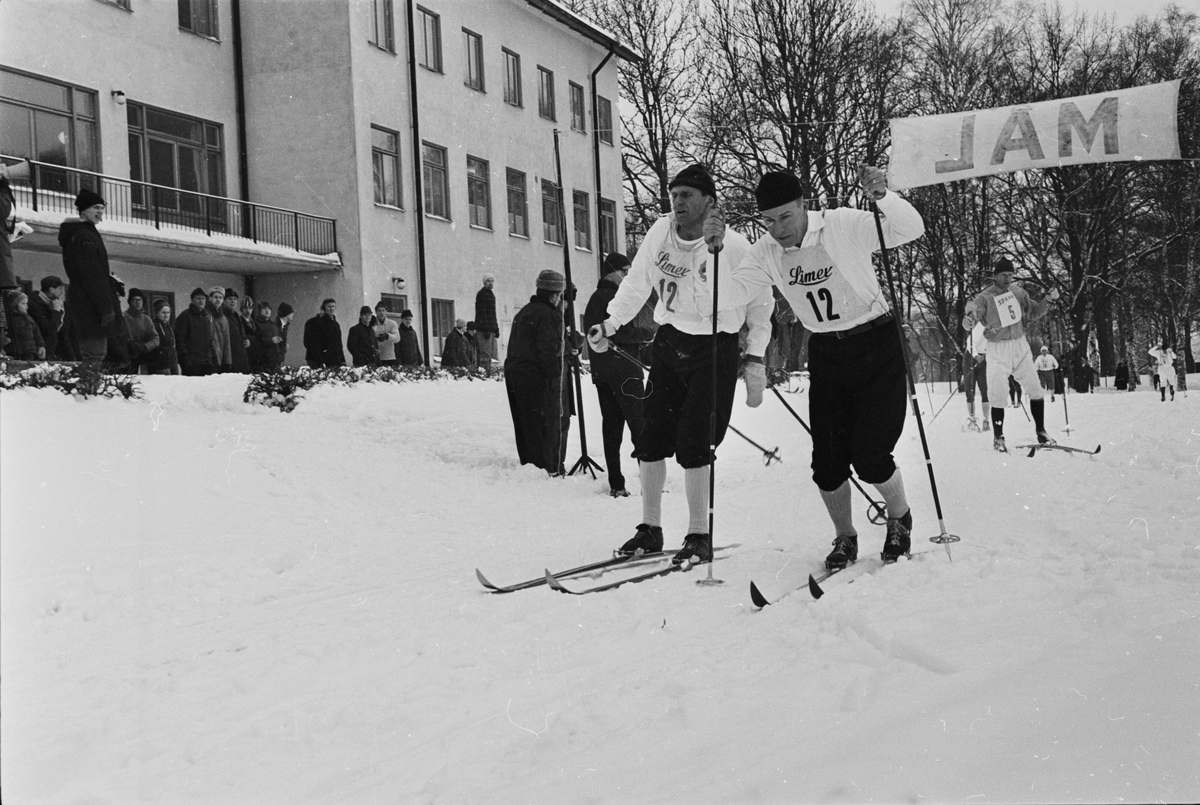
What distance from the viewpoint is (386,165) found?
23.4m

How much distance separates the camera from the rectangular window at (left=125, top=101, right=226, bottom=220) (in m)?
19.0

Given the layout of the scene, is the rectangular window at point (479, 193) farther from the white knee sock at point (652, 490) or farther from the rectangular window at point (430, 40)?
the white knee sock at point (652, 490)

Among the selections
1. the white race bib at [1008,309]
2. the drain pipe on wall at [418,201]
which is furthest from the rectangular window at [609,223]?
the white race bib at [1008,309]

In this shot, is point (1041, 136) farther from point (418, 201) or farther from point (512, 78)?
point (512, 78)

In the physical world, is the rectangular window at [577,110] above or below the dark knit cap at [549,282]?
above

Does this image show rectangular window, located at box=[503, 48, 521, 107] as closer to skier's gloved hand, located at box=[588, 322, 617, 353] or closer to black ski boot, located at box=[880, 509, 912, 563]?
skier's gloved hand, located at box=[588, 322, 617, 353]

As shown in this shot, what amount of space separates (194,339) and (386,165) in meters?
9.86

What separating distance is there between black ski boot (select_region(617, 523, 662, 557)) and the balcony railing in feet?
44.5

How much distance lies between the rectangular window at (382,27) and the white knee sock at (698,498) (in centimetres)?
1894

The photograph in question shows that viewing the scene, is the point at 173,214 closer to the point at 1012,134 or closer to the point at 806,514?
the point at 1012,134

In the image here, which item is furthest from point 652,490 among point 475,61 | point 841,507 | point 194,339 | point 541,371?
point 475,61

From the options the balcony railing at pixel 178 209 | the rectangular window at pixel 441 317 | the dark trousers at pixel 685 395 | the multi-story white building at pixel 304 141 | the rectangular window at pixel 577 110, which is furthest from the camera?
the rectangular window at pixel 577 110

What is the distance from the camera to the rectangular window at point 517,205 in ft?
A: 91.6

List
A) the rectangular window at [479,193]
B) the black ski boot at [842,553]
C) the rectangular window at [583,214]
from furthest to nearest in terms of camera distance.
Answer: the rectangular window at [583,214]
the rectangular window at [479,193]
the black ski boot at [842,553]
